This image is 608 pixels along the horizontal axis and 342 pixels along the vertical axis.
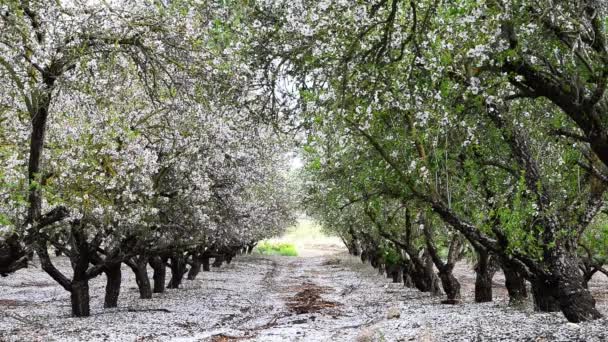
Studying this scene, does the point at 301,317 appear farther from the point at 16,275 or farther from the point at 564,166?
the point at 16,275

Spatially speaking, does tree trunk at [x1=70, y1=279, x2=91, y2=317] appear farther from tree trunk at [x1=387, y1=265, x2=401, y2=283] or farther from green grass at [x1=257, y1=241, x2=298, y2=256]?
green grass at [x1=257, y1=241, x2=298, y2=256]

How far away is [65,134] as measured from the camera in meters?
17.1

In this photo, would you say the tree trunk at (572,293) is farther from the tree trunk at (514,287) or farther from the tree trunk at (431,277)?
the tree trunk at (431,277)

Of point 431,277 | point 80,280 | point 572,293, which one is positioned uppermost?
point 572,293

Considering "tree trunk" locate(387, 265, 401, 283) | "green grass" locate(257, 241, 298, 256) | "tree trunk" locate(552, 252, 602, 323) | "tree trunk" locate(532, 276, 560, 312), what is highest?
"tree trunk" locate(552, 252, 602, 323)

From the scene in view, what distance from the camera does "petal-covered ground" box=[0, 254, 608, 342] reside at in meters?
15.1

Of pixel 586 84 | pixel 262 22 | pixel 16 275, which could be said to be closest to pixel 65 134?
pixel 262 22

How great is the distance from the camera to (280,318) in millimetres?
22109

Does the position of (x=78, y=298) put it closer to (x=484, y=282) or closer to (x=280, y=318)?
(x=280, y=318)

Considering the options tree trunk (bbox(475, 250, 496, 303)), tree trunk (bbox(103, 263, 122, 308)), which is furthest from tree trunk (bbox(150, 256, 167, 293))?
tree trunk (bbox(475, 250, 496, 303))

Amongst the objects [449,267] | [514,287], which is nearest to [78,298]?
[449,267]

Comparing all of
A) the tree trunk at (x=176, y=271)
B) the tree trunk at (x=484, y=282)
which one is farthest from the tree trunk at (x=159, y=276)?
the tree trunk at (x=484, y=282)

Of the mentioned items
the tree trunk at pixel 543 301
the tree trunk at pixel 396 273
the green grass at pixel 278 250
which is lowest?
the green grass at pixel 278 250

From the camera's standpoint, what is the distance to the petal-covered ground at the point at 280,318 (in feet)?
49.7
